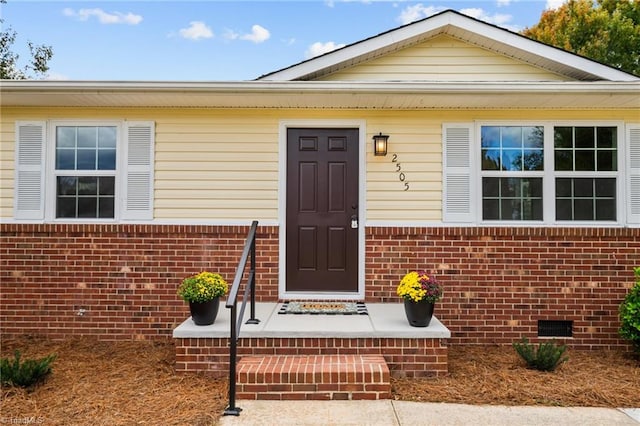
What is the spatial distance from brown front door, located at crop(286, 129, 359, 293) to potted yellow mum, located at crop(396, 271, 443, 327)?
44.0 inches

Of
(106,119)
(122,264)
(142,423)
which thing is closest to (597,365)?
(142,423)

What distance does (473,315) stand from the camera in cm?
470

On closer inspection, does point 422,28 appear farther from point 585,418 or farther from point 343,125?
point 585,418

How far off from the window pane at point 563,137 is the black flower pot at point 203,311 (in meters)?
4.08

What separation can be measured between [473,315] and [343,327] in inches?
68.8

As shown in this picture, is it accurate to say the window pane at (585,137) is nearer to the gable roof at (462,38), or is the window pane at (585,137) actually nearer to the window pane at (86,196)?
the gable roof at (462,38)

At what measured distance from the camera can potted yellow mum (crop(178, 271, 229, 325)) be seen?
3.78m

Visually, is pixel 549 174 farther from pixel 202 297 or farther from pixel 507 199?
pixel 202 297

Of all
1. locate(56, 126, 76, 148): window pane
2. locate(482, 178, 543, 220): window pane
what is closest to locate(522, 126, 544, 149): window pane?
locate(482, 178, 543, 220): window pane

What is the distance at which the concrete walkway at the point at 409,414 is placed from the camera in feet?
9.57

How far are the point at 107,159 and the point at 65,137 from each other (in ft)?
1.82

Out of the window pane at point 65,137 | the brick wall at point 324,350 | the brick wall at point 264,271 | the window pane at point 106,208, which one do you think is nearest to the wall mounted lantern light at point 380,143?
the brick wall at point 264,271

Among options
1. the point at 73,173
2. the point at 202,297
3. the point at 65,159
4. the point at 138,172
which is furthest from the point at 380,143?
the point at 65,159

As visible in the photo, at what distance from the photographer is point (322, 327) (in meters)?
3.82
